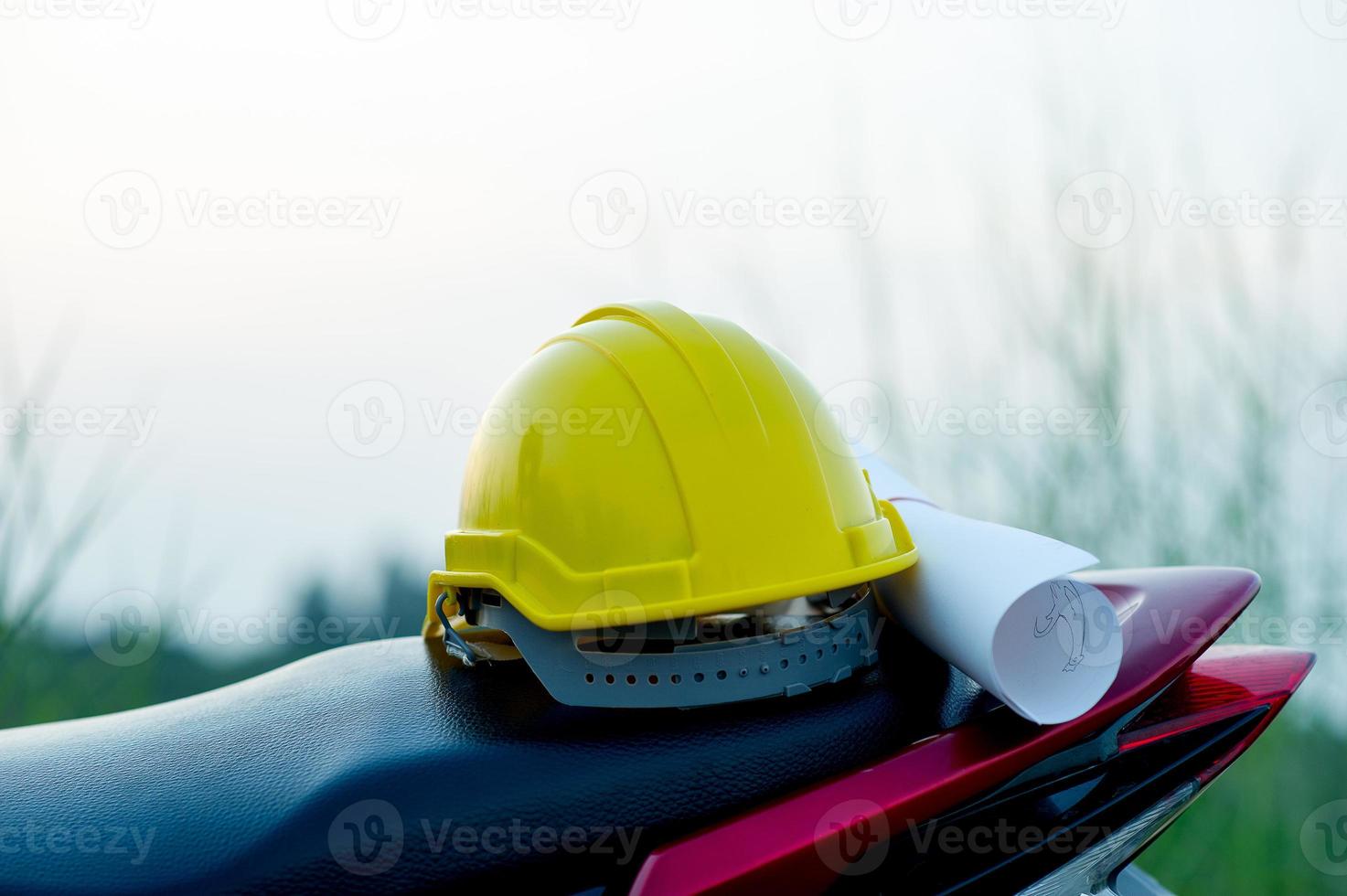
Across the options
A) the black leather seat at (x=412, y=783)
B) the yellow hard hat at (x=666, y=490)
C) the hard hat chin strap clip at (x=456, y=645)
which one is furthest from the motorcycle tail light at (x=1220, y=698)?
the hard hat chin strap clip at (x=456, y=645)

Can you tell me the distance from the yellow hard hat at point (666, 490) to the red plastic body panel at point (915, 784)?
30 cm

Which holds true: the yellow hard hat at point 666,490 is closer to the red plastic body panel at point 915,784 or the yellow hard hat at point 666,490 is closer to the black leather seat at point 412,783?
the black leather seat at point 412,783

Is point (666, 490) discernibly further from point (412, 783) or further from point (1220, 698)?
point (1220, 698)

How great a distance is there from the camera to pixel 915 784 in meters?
1.10

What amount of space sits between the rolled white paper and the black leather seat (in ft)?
0.27

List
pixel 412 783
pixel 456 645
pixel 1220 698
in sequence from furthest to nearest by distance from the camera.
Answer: pixel 456 645, pixel 1220 698, pixel 412 783

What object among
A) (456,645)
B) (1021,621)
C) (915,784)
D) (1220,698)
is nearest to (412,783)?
(456,645)

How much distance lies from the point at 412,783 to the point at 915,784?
57 centimetres

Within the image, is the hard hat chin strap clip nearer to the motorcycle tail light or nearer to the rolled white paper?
the rolled white paper

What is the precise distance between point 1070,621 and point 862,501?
37 centimetres

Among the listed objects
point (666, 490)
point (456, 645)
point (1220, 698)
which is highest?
point (666, 490)

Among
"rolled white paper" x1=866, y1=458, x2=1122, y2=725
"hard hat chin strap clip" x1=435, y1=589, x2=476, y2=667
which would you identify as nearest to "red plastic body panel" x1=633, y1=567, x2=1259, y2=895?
"rolled white paper" x1=866, y1=458, x2=1122, y2=725

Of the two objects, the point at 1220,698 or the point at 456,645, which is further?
the point at 456,645

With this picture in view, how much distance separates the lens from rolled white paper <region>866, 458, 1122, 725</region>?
118 centimetres
